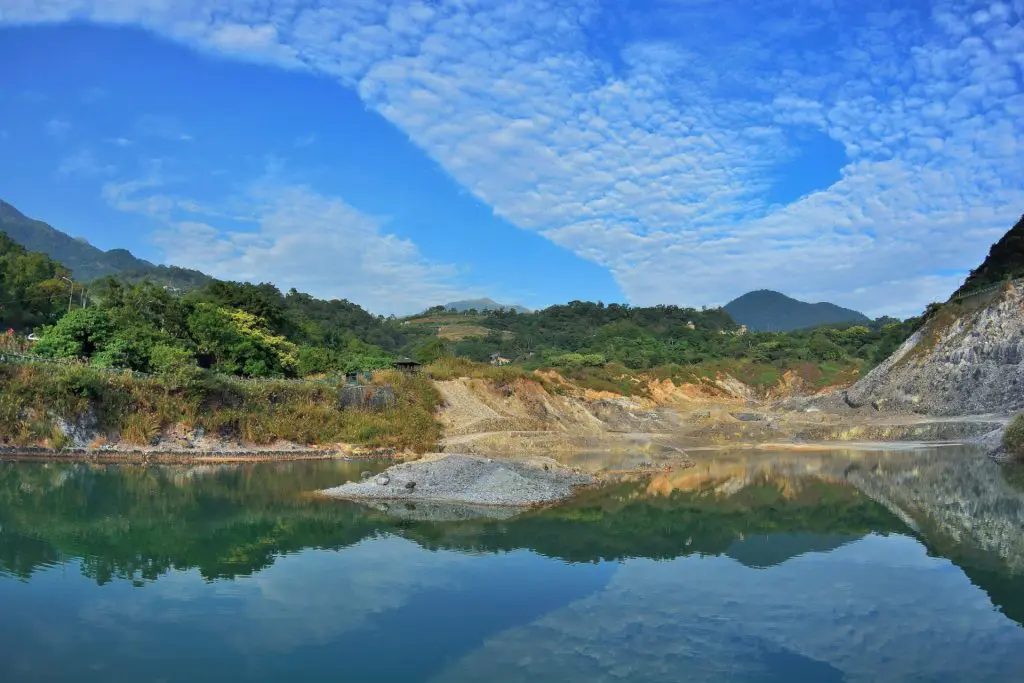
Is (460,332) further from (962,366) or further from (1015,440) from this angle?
(1015,440)

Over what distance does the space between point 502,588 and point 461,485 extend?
9.30 meters

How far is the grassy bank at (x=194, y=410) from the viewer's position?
2689 centimetres

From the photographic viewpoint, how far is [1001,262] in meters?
59.2

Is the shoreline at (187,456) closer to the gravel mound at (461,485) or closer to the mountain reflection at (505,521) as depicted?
the mountain reflection at (505,521)

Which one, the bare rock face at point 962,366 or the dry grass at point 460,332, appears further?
the dry grass at point 460,332

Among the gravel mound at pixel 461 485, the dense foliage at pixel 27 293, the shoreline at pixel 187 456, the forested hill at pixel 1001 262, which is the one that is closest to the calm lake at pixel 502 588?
the gravel mound at pixel 461 485

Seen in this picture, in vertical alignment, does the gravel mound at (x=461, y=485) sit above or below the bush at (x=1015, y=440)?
Answer: below

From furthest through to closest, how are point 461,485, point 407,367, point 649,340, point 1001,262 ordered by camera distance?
point 649,340, point 1001,262, point 407,367, point 461,485

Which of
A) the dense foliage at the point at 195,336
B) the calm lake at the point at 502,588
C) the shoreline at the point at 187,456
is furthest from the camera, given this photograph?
the dense foliage at the point at 195,336

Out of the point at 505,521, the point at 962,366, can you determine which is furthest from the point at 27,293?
the point at 962,366

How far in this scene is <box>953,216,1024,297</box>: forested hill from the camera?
188 feet

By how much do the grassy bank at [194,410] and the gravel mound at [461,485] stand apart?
11.7 metres

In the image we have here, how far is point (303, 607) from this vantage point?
10.6 m

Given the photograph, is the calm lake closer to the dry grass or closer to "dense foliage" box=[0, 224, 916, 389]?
"dense foliage" box=[0, 224, 916, 389]
